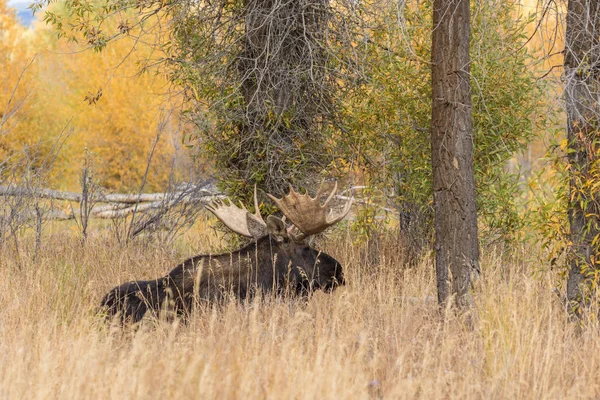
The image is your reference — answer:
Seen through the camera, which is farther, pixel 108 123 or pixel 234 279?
pixel 108 123

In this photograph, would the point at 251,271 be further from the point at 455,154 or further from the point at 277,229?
the point at 455,154

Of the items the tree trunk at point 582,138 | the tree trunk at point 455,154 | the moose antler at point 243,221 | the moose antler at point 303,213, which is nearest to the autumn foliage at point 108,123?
the moose antler at point 243,221

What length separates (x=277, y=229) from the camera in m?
7.69

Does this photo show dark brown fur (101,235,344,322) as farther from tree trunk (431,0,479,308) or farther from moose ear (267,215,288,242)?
tree trunk (431,0,479,308)

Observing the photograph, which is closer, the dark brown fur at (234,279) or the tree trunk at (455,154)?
the tree trunk at (455,154)

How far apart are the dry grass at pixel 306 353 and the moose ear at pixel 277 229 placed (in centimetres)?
66

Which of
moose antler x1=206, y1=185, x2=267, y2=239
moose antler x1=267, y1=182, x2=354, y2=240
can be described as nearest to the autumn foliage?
moose antler x1=206, y1=185, x2=267, y2=239

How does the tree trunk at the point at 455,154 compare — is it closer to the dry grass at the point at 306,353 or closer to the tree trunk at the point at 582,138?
the dry grass at the point at 306,353

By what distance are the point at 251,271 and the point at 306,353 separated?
6.94 ft

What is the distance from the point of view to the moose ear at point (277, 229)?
7.63 m

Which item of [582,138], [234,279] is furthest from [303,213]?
[582,138]

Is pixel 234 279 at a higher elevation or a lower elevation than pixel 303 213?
lower

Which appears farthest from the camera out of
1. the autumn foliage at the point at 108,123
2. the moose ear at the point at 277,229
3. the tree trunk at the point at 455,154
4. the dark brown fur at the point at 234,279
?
the autumn foliage at the point at 108,123

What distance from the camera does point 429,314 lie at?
6.97m
